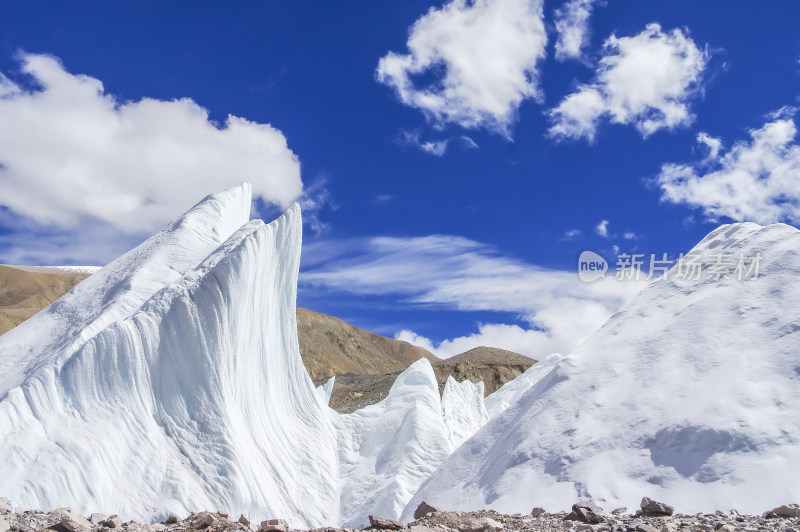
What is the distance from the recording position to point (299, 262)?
15.2 metres

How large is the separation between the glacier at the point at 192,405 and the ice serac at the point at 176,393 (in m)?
0.03

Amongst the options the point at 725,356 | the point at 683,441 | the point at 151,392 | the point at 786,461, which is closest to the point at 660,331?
the point at 725,356

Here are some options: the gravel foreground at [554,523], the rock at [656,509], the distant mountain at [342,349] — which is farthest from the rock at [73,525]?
the distant mountain at [342,349]

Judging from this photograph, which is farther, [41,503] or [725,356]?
[41,503]

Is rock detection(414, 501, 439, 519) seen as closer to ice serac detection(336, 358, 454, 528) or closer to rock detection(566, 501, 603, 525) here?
rock detection(566, 501, 603, 525)

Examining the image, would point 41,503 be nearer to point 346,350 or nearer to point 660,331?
point 660,331

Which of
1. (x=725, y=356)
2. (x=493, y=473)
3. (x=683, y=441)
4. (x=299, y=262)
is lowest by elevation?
(x=493, y=473)

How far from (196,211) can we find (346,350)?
69635 mm

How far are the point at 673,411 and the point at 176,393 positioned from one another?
8488mm

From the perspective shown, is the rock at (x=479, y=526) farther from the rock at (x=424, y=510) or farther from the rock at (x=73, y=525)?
the rock at (x=73, y=525)

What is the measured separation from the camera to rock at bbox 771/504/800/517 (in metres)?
5.70

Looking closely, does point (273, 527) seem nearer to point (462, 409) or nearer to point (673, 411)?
point (673, 411)

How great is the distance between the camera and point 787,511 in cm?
572

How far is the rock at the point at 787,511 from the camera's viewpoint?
5.70 m
